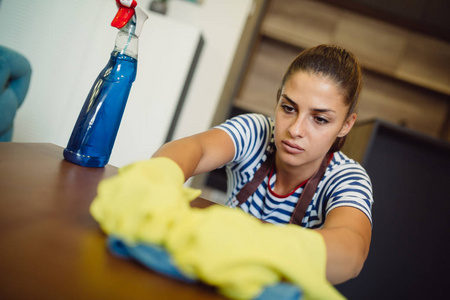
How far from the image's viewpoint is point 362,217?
70cm

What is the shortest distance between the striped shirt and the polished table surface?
0.58 metres

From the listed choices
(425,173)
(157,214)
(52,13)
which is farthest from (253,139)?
(52,13)

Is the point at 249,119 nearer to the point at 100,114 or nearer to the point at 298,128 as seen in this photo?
the point at 298,128

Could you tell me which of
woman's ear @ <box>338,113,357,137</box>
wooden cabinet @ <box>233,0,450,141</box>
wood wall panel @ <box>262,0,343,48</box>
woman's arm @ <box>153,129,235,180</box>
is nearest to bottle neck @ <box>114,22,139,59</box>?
woman's arm @ <box>153,129,235,180</box>

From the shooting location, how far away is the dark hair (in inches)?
37.4

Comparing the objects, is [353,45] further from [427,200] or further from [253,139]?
[253,139]

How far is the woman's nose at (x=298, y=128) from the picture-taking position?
0.92m

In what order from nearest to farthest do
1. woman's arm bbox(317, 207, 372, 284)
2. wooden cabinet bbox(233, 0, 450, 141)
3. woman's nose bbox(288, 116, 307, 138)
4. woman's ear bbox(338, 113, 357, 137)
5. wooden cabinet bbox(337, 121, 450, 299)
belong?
woman's arm bbox(317, 207, 372, 284), woman's nose bbox(288, 116, 307, 138), woman's ear bbox(338, 113, 357, 137), wooden cabinet bbox(337, 121, 450, 299), wooden cabinet bbox(233, 0, 450, 141)

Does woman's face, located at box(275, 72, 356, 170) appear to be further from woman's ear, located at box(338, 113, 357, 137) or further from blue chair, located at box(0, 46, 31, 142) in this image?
blue chair, located at box(0, 46, 31, 142)

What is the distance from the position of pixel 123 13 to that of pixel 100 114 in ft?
0.73

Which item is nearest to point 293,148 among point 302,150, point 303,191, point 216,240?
point 302,150

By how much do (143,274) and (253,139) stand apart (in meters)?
0.78

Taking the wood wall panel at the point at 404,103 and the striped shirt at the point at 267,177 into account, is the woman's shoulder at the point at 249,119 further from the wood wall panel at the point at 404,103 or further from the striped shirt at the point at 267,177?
the wood wall panel at the point at 404,103

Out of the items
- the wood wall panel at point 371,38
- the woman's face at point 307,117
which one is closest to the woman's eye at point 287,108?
the woman's face at point 307,117
